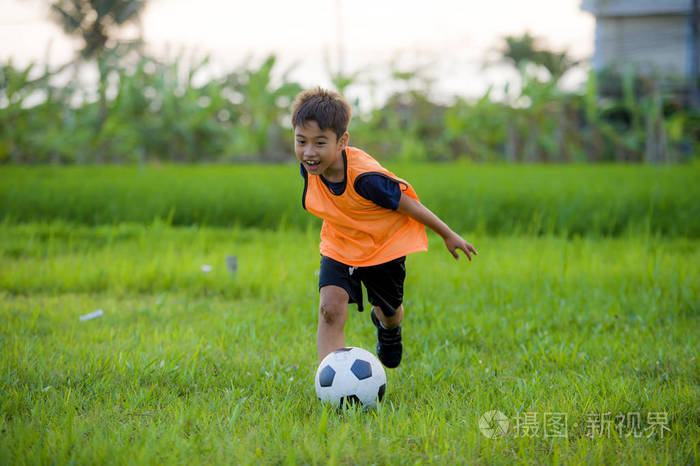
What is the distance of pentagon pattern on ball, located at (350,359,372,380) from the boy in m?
0.24

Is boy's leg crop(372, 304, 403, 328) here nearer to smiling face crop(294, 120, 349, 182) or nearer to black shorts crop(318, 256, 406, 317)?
black shorts crop(318, 256, 406, 317)

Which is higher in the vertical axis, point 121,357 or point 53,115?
point 53,115

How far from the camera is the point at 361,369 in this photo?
2229 mm

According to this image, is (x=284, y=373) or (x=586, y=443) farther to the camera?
(x=284, y=373)

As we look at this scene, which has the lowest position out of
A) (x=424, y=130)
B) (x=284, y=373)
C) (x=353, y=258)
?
(x=284, y=373)

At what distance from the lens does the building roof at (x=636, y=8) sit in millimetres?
21419

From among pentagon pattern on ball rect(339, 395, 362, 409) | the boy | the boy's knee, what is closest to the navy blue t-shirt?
the boy

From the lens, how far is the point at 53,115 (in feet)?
51.0

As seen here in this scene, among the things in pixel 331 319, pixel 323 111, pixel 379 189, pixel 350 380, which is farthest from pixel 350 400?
pixel 323 111

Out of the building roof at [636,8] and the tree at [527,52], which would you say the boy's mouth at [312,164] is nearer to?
the building roof at [636,8]

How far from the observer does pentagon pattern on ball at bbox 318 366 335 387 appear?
223 centimetres

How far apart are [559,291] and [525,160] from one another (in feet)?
53.8

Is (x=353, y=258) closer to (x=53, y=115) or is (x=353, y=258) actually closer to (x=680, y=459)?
(x=680, y=459)

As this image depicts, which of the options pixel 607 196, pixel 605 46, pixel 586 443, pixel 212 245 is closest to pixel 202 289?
pixel 212 245
